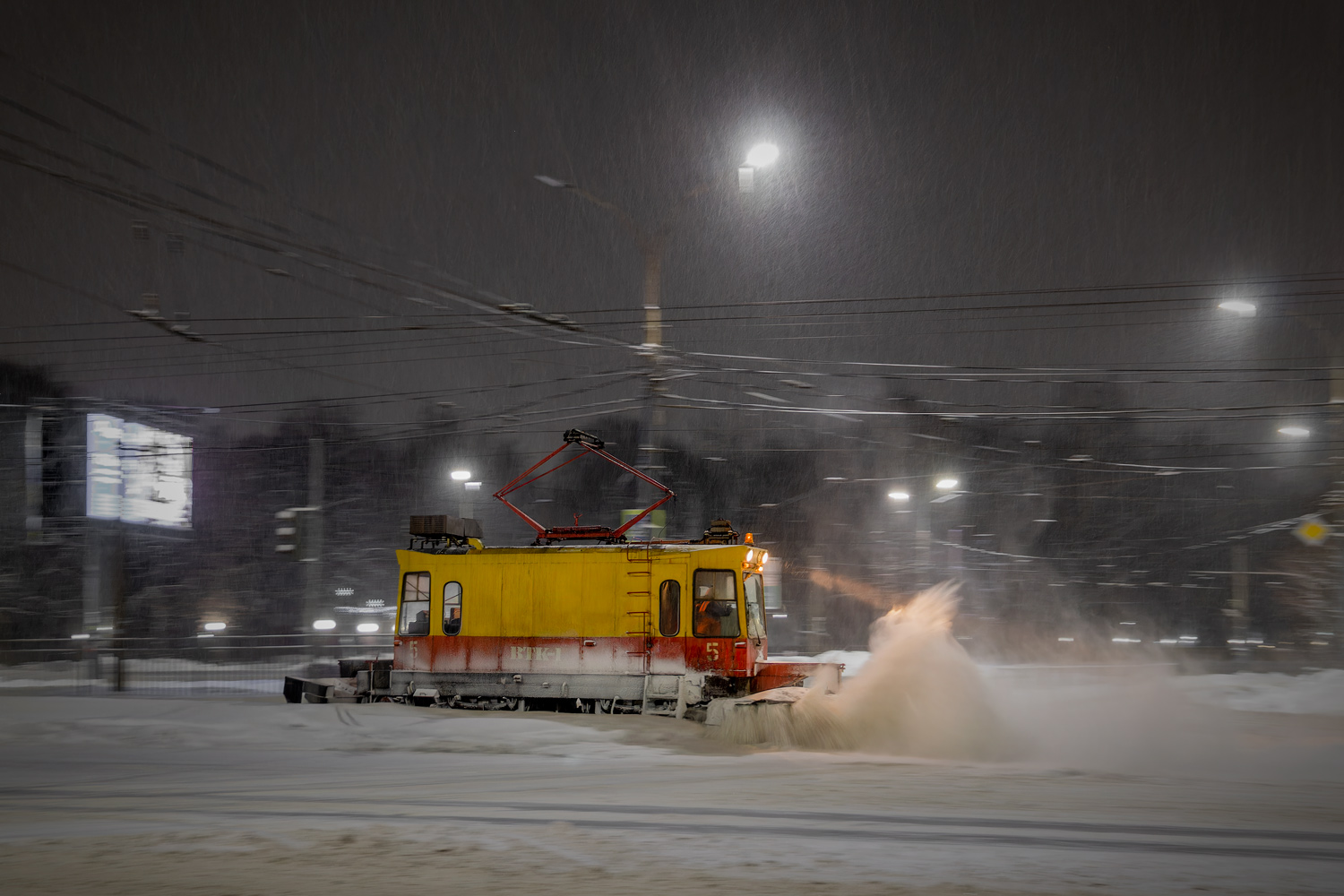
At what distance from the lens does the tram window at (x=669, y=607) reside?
15453 mm

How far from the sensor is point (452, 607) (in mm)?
16453

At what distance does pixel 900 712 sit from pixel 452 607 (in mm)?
7173

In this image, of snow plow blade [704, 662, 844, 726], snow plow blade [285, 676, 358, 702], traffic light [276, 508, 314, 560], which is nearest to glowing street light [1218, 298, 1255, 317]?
snow plow blade [704, 662, 844, 726]

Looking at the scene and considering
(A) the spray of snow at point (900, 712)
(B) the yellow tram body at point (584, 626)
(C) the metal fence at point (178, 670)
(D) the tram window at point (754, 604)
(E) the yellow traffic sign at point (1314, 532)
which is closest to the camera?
(A) the spray of snow at point (900, 712)

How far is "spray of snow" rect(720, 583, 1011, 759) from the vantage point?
1307 centimetres

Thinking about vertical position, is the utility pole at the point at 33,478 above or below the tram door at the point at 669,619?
above

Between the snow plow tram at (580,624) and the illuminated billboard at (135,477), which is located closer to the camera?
the snow plow tram at (580,624)

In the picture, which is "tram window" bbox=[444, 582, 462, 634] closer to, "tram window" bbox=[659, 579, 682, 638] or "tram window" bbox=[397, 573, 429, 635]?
"tram window" bbox=[397, 573, 429, 635]

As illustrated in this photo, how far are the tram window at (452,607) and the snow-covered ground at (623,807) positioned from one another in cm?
141

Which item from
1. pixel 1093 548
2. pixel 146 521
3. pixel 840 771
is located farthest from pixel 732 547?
pixel 1093 548

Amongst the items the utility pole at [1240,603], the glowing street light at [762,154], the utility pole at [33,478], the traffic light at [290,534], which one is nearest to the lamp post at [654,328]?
the glowing street light at [762,154]

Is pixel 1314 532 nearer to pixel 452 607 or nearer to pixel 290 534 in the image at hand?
pixel 452 607

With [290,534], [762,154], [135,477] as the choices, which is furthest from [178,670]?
[135,477]

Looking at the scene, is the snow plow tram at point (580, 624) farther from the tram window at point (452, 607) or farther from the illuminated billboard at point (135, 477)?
the illuminated billboard at point (135, 477)
